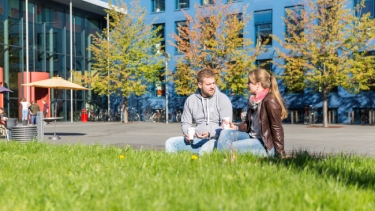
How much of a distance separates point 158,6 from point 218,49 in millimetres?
11735

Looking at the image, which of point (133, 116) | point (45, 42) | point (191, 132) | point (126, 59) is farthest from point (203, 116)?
point (133, 116)

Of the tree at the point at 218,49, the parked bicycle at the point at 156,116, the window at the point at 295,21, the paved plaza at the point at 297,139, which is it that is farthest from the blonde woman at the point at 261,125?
the parked bicycle at the point at 156,116

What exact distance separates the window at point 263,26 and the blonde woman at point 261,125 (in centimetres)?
3352

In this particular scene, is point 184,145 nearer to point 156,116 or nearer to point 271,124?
point 271,124

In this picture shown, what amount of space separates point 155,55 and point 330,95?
1358 cm

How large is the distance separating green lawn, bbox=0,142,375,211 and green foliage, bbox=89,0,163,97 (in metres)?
32.8

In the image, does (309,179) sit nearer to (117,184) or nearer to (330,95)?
(117,184)

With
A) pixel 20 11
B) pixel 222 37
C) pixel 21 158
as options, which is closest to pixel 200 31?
pixel 222 37

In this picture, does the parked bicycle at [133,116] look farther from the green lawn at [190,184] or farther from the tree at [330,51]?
the green lawn at [190,184]

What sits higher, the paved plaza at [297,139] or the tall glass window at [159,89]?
the tall glass window at [159,89]

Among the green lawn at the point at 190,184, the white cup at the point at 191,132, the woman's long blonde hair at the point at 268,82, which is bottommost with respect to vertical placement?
the green lawn at the point at 190,184

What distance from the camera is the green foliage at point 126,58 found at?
39594 millimetres

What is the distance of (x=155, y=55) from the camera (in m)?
40.5

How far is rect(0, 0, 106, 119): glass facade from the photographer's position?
37.0m
